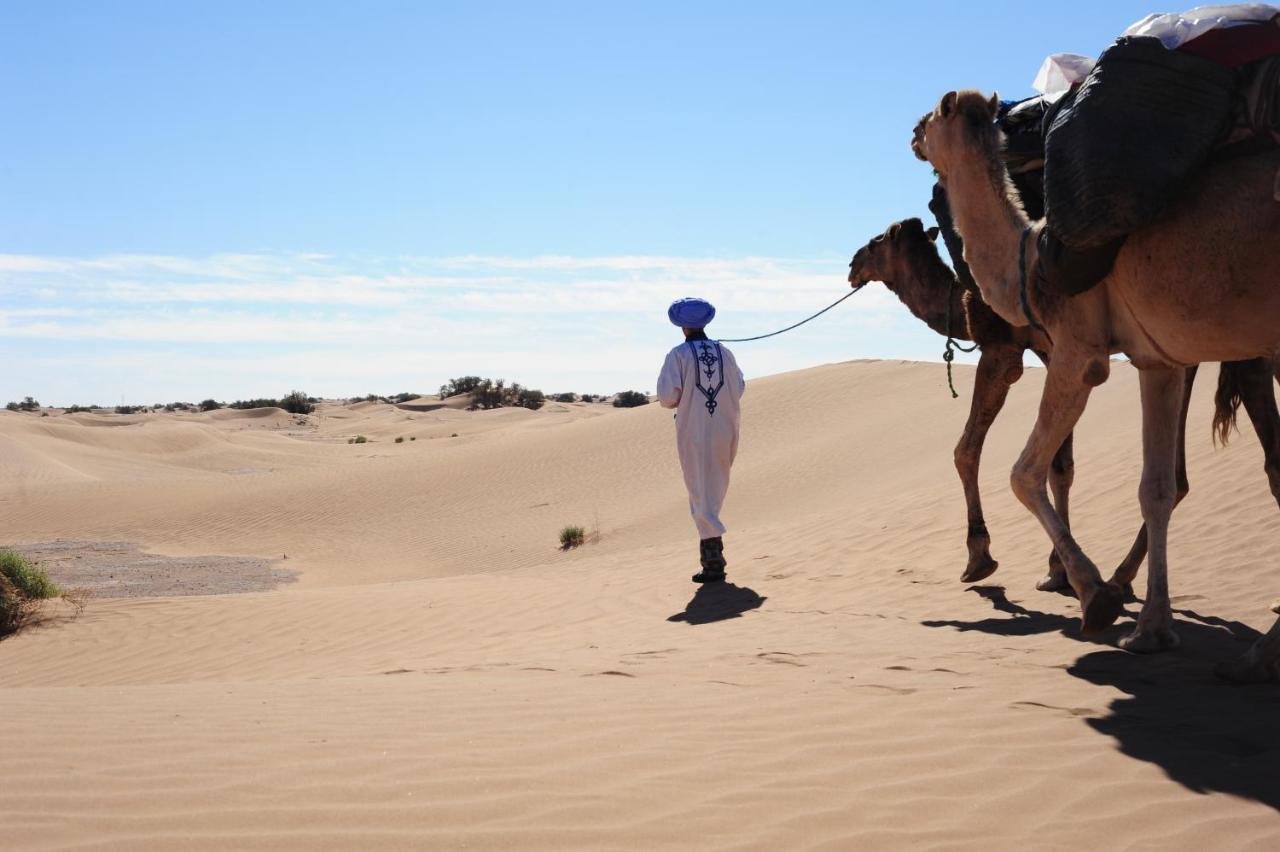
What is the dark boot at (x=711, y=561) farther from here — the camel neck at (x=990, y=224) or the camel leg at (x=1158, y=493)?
the camel leg at (x=1158, y=493)

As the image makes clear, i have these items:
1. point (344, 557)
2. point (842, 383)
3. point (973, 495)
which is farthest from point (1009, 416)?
point (973, 495)

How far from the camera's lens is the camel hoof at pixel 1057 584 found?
8.16m

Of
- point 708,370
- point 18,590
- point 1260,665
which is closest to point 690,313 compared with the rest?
point 708,370

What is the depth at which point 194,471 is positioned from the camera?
3322 cm

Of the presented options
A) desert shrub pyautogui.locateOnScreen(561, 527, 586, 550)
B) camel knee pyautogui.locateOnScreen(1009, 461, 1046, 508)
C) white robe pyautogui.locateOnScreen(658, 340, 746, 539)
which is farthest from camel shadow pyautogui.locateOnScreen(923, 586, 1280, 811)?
desert shrub pyautogui.locateOnScreen(561, 527, 586, 550)

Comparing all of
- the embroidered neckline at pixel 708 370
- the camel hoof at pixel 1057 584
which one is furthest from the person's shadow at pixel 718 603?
the camel hoof at pixel 1057 584

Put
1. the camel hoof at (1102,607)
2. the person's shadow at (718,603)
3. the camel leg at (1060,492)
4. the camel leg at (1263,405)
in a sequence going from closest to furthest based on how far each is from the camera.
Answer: the camel hoof at (1102,607)
the camel leg at (1263,405)
the camel leg at (1060,492)
the person's shadow at (718,603)

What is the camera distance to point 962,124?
6402 millimetres

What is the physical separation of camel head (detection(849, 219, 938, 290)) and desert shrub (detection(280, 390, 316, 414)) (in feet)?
173

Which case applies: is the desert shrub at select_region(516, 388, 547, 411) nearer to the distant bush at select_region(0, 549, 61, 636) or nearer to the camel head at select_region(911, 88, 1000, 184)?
the distant bush at select_region(0, 549, 61, 636)

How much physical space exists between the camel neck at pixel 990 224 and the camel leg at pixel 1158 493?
77cm

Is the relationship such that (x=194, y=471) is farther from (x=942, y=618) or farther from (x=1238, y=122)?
(x=1238, y=122)

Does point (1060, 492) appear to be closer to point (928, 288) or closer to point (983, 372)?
point (983, 372)

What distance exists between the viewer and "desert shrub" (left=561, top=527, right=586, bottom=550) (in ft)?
62.0
